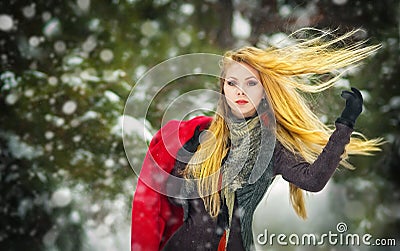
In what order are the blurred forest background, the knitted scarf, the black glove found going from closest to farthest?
the black glove
the knitted scarf
the blurred forest background

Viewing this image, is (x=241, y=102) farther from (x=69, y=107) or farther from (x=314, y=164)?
(x=69, y=107)

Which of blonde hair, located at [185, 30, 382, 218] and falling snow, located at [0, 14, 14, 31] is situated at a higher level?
falling snow, located at [0, 14, 14, 31]

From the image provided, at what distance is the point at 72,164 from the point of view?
1.54 m

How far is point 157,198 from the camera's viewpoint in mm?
1309

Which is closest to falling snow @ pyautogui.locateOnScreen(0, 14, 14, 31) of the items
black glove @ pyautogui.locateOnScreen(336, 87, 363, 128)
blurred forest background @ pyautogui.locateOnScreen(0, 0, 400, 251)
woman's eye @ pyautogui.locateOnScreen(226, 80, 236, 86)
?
blurred forest background @ pyautogui.locateOnScreen(0, 0, 400, 251)

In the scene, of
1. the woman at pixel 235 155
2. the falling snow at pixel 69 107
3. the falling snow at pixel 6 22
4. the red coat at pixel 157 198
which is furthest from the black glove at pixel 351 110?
the falling snow at pixel 6 22

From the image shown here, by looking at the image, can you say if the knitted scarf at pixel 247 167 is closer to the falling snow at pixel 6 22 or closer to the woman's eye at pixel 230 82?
the woman's eye at pixel 230 82

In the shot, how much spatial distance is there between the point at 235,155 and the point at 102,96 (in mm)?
504

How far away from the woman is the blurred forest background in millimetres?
215

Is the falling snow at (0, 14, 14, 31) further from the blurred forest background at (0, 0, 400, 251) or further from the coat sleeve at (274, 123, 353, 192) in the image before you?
the coat sleeve at (274, 123, 353, 192)

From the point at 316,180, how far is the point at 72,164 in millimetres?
738

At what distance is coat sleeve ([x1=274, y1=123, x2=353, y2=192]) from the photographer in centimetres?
115

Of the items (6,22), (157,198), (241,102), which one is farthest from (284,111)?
(6,22)

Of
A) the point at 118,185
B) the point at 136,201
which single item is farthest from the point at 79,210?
the point at 136,201
